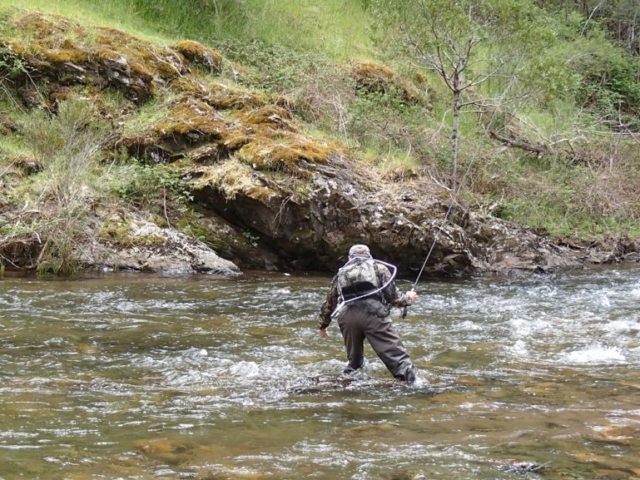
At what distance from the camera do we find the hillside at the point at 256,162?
11492 mm

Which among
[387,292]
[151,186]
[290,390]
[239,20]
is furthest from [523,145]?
[290,390]

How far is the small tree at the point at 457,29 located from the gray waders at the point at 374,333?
30.1ft

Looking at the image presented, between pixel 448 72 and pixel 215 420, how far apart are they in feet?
48.1

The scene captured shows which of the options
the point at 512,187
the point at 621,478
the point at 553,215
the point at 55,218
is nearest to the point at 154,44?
the point at 55,218

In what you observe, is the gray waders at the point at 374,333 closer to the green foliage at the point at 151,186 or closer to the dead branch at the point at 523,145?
the green foliage at the point at 151,186

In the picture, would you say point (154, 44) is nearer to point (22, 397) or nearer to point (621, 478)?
point (22, 397)

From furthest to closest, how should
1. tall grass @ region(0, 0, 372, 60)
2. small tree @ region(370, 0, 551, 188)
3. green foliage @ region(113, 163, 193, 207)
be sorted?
tall grass @ region(0, 0, 372, 60) → small tree @ region(370, 0, 551, 188) → green foliage @ region(113, 163, 193, 207)

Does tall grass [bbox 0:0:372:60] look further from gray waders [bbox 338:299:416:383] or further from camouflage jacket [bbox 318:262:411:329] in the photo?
gray waders [bbox 338:299:416:383]

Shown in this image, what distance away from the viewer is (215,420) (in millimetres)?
4582

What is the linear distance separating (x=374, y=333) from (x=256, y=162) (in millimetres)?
6939

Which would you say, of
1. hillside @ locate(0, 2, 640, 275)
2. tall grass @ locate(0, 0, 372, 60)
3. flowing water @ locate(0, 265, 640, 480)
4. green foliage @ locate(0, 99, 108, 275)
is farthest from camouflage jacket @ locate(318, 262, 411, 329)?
tall grass @ locate(0, 0, 372, 60)

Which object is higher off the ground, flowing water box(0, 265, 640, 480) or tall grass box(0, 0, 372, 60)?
tall grass box(0, 0, 372, 60)

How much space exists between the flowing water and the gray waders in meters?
0.20

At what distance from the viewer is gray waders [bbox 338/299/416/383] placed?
5879 mm
